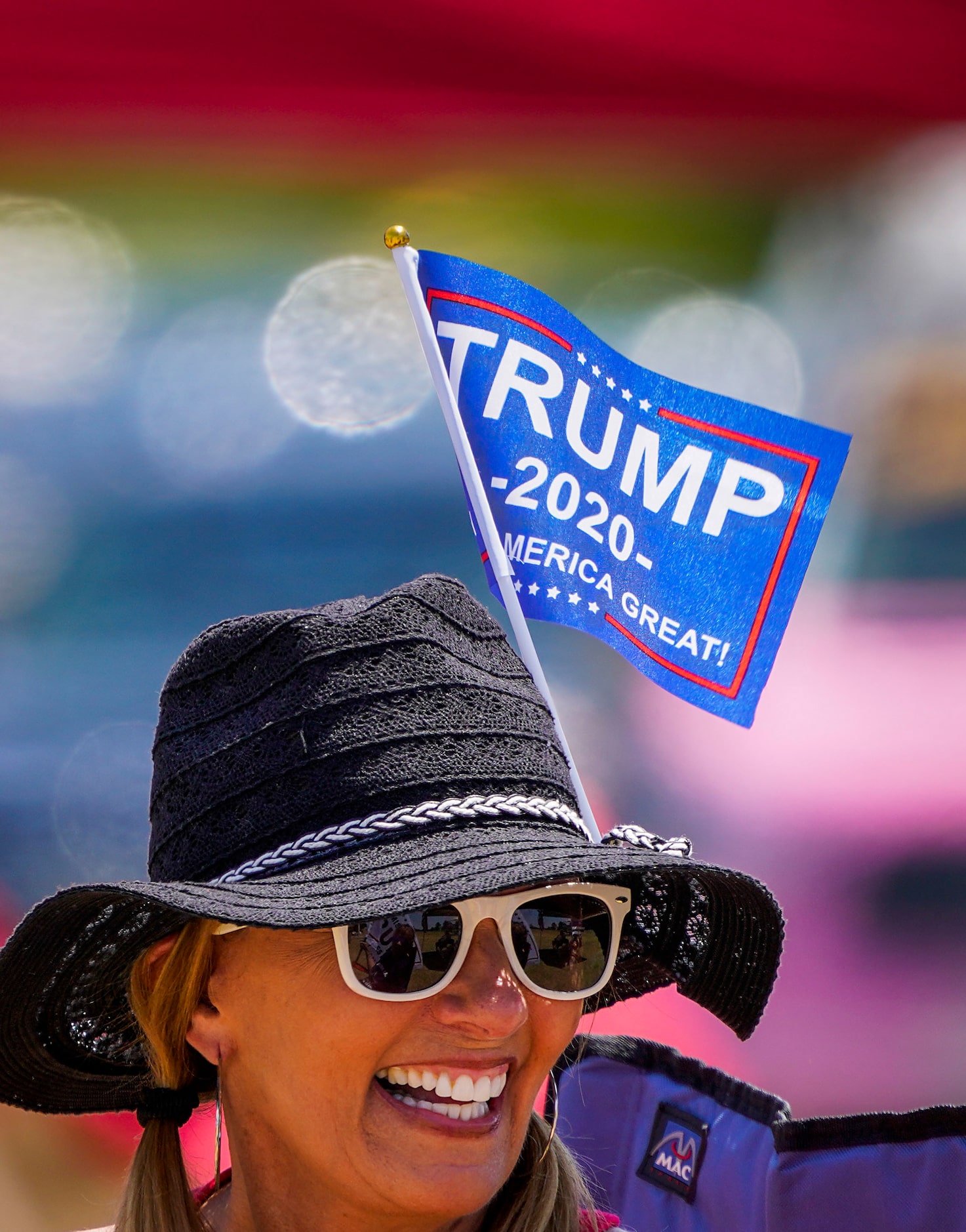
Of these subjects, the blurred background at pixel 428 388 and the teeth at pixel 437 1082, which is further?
the blurred background at pixel 428 388

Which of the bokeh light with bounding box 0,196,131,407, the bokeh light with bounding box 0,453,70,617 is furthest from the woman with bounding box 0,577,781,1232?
the bokeh light with bounding box 0,196,131,407

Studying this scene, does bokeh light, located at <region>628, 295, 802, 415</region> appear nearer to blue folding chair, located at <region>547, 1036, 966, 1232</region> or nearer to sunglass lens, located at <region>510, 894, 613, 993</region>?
blue folding chair, located at <region>547, 1036, 966, 1232</region>

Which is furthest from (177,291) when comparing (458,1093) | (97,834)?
(458,1093)

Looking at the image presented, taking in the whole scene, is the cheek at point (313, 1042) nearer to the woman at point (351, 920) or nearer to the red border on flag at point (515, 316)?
the woman at point (351, 920)

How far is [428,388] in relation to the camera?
3.14 meters

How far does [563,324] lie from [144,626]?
1636 millimetres

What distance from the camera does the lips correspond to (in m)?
1.17

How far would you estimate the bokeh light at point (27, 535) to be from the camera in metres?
2.89

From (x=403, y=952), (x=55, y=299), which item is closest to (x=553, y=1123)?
(x=403, y=952)

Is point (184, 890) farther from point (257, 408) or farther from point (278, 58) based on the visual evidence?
point (278, 58)

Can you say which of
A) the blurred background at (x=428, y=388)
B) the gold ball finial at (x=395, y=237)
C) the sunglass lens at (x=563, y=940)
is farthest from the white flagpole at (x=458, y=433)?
the blurred background at (x=428, y=388)

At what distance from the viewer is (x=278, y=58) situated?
11.3 ft

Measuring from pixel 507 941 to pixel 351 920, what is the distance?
0.23 meters

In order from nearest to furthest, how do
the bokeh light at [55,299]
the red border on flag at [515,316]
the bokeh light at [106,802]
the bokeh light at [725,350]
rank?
1. the red border on flag at [515,316]
2. the bokeh light at [106,802]
3. the bokeh light at [55,299]
4. the bokeh light at [725,350]
